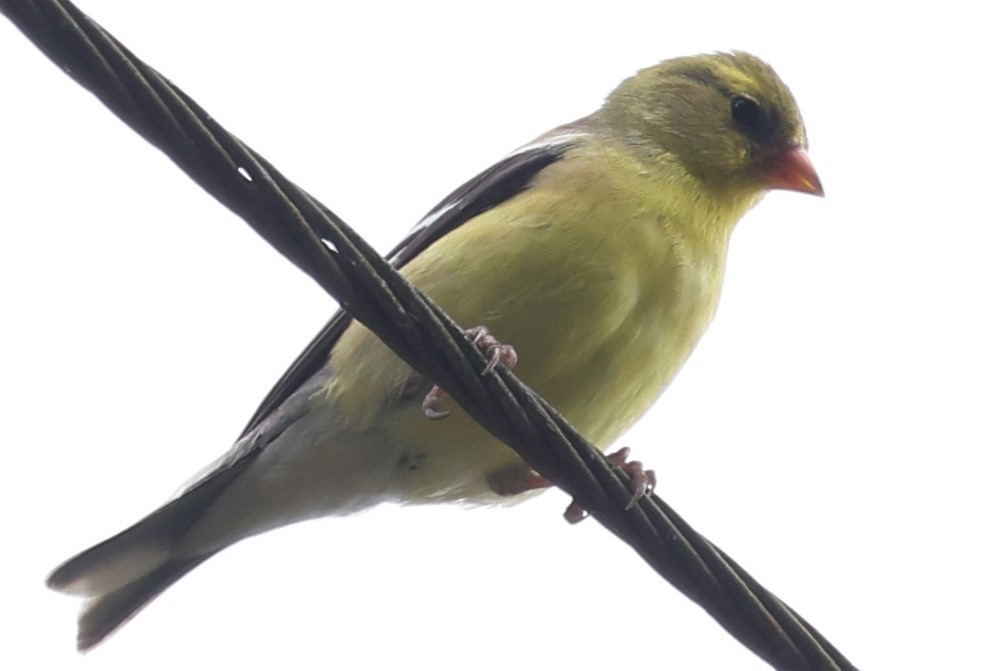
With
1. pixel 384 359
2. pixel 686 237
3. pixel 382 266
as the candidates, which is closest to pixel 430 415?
pixel 384 359

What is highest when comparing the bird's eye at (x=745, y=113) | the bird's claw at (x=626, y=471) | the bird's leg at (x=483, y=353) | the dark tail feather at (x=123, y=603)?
the bird's eye at (x=745, y=113)

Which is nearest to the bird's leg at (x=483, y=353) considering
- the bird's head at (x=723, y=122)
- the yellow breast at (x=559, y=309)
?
the yellow breast at (x=559, y=309)

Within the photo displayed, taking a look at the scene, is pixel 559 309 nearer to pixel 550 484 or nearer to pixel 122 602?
pixel 550 484

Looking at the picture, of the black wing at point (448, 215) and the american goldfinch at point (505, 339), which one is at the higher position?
the black wing at point (448, 215)

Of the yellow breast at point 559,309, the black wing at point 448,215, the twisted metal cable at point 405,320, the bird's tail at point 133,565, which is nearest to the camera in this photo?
the twisted metal cable at point 405,320

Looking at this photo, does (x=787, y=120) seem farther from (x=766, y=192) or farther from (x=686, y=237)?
(x=686, y=237)

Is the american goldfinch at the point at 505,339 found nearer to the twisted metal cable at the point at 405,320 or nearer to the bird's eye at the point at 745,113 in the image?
the bird's eye at the point at 745,113

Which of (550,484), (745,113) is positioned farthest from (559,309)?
(745,113)
